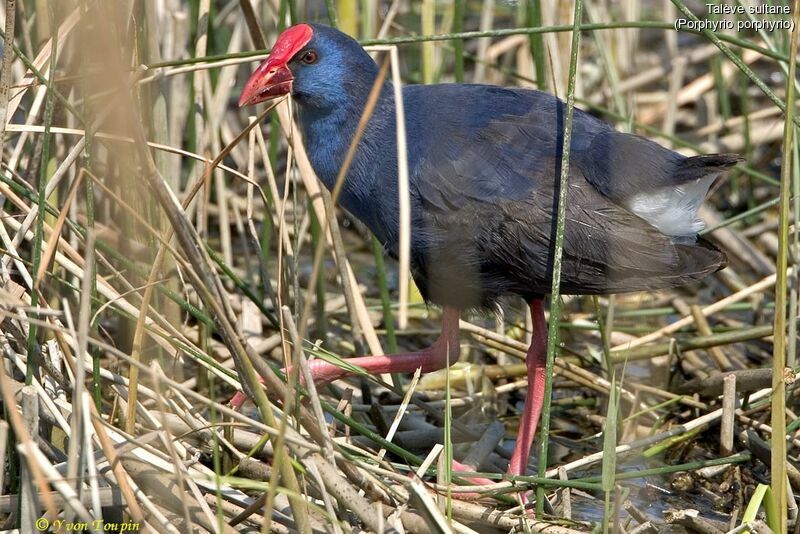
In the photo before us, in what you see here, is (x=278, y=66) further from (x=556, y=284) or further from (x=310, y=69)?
(x=556, y=284)

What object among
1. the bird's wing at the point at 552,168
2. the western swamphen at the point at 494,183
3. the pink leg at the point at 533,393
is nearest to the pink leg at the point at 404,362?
the western swamphen at the point at 494,183

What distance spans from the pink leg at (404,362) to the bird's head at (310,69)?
2.19 feet

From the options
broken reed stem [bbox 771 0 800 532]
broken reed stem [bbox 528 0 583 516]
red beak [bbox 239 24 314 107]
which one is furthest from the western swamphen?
broken reed stem [bbox 771 0 800 532]

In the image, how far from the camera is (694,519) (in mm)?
2260

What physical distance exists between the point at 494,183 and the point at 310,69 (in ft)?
1.86

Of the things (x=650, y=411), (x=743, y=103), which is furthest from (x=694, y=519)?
(x=743, y=103)

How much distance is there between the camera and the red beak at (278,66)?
8.56 ft

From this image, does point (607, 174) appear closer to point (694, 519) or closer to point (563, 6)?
point (694, 519)

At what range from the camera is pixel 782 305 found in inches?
71.4

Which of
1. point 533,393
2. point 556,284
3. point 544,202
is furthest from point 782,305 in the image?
point 533,393

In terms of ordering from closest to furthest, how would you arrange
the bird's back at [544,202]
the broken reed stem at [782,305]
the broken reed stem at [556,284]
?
the broken reed stem at [782,305], the broken reed stem at [556,284], the bird's back at [544,202]

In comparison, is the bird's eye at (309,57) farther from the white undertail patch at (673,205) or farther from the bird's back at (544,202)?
the white undertail patch at (673,205)

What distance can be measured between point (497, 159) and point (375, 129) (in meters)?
0.35

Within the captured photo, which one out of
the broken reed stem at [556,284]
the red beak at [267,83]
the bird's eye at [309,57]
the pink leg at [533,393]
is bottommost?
the pink leg at [533,393]
